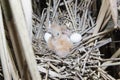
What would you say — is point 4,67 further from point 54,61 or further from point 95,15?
point 95,15

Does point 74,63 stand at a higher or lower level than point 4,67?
lower

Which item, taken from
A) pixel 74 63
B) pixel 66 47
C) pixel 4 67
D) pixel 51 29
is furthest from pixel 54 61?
pixel 4 67

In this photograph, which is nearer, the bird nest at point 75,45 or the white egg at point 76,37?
the bird nest at point 75,45

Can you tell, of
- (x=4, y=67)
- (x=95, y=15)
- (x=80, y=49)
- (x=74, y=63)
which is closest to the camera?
(x=4, y=67)

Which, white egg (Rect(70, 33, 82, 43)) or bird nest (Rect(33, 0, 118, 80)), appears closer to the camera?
bird nest (Rect(33, 0, 118, 80))

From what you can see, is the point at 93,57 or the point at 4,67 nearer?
the point at 4,67

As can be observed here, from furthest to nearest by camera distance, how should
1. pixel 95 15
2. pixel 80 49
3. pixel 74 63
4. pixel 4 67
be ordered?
pixel 95 15 < pixel 80 49 < pixel 74 63 < pixel 4 67

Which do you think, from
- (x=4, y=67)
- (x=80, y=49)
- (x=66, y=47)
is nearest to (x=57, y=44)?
(x=66, y=47)
